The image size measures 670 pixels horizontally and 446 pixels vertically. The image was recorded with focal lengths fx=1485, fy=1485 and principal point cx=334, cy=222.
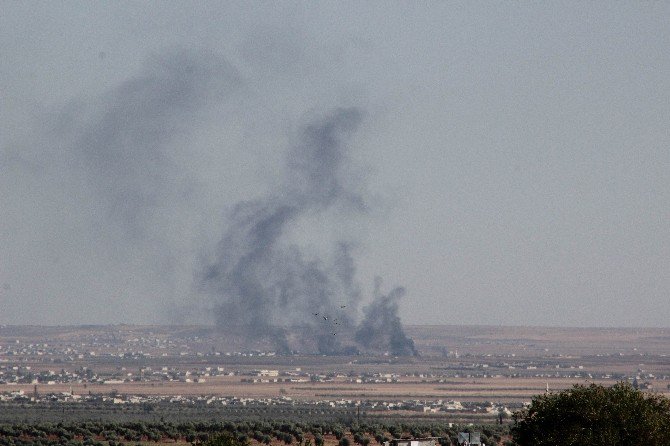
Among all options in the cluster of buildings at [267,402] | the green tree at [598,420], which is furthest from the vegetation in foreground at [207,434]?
the cluster of buildings at [267,402]

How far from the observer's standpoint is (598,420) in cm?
6531

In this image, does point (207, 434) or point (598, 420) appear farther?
point (207, 434)

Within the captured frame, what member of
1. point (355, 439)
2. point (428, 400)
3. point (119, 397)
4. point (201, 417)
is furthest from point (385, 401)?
point (355, 439)

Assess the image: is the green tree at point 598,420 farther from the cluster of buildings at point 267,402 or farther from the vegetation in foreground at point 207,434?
the cluster of buildings at point 267,402

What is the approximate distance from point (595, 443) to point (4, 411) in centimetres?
9952

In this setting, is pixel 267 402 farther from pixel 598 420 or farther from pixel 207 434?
pixel 598 420

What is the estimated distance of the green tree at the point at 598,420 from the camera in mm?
64625

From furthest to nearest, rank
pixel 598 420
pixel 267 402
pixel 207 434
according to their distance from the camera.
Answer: pixel 267 402 < pixel 207 434 < pixel 598 420

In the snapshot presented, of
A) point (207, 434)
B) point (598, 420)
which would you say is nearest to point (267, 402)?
point (207, 434)

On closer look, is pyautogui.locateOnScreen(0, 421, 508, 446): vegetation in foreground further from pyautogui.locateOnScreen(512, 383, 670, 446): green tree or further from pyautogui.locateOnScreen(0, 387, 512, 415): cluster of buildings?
pyautogui.locateOnScreen(0, 387, 512, 415): cluster of buildings

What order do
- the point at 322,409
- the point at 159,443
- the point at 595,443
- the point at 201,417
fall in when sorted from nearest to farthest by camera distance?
1. the point at 595,443
2. the point at 159,443
3. the point at 201,417
4. the point at 322,409

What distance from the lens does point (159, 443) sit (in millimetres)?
95375

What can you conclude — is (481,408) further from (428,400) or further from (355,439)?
(355,439)

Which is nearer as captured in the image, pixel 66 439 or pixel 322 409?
pixel 66 439
